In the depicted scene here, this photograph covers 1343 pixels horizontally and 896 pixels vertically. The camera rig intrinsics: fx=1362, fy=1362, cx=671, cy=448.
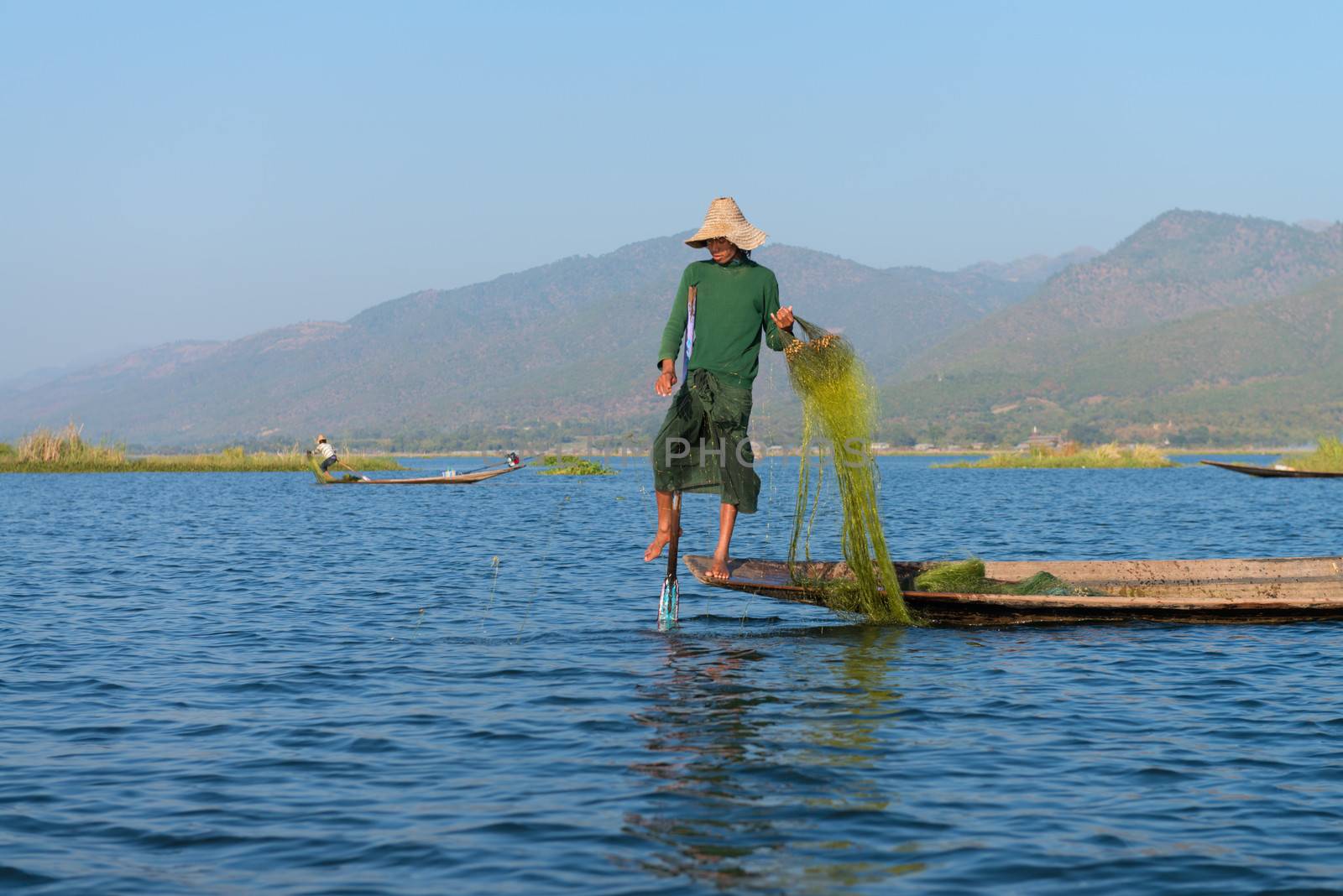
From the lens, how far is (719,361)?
11.6m

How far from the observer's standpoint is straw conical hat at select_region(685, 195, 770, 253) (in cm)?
1154

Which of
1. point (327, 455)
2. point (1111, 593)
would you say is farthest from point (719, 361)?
point (327, 455)

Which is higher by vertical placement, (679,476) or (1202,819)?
(679,476)

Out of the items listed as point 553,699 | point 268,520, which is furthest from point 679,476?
point 268,520

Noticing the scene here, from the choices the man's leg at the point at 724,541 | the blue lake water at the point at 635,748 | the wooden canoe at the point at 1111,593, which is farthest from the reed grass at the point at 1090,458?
the man's leg at the point at 724,541

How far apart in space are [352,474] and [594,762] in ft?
163

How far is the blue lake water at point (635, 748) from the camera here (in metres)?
5.91

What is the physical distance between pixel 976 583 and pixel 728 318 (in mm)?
4160

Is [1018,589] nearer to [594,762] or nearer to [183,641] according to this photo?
[594,762]

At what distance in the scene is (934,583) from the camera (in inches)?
528

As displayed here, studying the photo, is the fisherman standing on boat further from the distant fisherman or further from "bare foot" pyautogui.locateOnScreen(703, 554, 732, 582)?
the distant fisherman

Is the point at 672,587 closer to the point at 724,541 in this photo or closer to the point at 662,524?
the point at 662,524

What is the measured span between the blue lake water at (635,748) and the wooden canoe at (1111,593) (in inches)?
9.8

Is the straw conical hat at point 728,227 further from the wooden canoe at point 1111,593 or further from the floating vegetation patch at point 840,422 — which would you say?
the wooden canoe at point 1111,593
